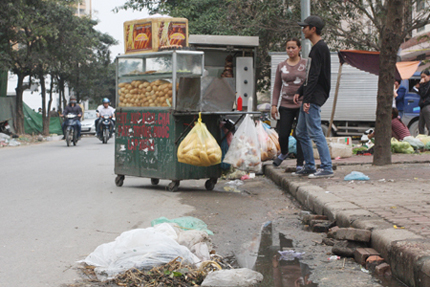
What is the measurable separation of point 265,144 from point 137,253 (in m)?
4.60

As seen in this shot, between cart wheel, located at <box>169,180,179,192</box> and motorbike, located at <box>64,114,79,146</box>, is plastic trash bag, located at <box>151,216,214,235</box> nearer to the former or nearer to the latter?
cart wheel, located at <box>169,180,179,192</box>

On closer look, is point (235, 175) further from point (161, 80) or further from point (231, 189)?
point (161, 80)

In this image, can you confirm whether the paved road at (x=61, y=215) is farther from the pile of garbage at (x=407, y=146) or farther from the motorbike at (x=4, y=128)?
the motorbike at (x=4, y=128)

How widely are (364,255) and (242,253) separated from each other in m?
0.88

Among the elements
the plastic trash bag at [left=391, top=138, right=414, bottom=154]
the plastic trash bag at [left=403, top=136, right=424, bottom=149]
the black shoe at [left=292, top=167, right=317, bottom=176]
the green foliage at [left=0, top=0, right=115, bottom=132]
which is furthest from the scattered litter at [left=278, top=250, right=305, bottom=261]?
the green foliage at [left=0, top=0, right=115, bottom=132]

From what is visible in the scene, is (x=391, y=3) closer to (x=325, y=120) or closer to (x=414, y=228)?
(x=414, y=228)

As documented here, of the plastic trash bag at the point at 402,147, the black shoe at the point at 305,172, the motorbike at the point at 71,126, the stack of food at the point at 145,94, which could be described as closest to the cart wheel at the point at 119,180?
the stack of food at the point at 145,94

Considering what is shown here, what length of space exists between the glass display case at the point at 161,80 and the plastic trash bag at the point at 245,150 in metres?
0.76

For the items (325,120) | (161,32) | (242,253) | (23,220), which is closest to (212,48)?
(161,32)

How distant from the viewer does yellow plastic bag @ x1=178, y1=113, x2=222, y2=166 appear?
6.29 metres

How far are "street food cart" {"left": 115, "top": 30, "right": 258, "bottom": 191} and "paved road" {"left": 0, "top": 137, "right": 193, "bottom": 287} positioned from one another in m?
0.40

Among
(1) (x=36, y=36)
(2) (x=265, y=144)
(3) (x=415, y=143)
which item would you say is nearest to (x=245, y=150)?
(2) (x=265, y=144)

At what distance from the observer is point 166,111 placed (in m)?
6.92

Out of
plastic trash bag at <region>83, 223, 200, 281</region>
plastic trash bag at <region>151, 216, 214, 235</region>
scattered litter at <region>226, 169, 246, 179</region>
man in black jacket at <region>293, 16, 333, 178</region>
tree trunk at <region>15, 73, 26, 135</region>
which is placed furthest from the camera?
tree trunk at <region>15, 73, 26, 135</region>
